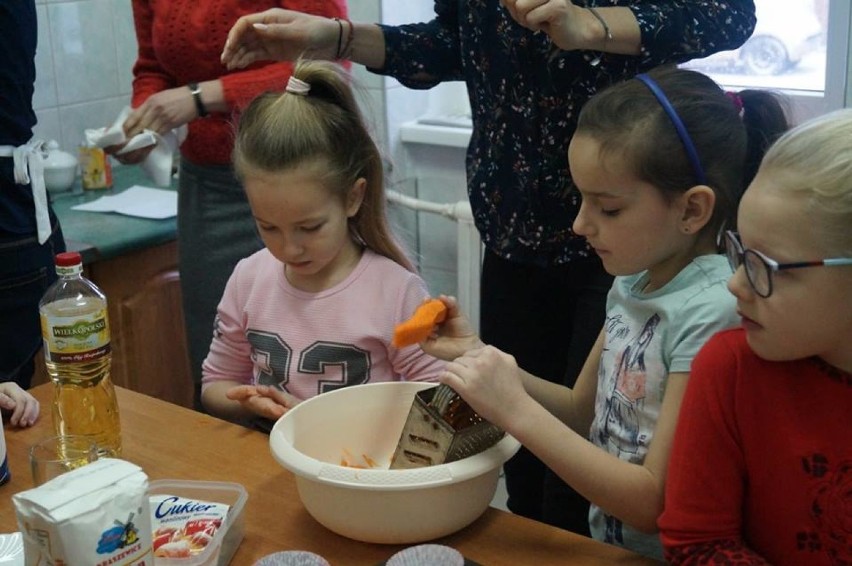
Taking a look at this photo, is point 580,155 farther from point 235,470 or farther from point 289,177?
point 235,470

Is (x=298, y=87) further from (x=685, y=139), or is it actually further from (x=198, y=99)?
(x=685, y=139)

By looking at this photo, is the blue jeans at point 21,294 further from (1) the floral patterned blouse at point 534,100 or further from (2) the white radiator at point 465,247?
(2) the white radiator at point 465,247

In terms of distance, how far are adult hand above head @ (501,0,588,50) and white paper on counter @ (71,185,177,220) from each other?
1597 mm

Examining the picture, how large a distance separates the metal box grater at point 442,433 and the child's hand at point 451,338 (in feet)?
0.37

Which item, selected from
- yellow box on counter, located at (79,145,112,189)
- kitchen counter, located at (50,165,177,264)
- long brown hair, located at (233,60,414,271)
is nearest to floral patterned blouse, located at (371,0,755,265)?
long brown hair, located at (233,60,414,271)

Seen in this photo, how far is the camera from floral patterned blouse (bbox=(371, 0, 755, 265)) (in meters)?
1.48

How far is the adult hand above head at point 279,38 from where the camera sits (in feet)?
5.49

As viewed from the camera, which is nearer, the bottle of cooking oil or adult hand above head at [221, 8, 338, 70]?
the bottle of cooking oil

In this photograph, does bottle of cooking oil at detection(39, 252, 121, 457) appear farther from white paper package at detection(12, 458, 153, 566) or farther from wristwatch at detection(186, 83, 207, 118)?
wristwatch at detection(186, 83, 207, 118)

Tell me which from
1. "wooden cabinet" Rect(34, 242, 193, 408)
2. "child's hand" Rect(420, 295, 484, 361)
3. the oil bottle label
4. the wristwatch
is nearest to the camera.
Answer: the oil bottle label

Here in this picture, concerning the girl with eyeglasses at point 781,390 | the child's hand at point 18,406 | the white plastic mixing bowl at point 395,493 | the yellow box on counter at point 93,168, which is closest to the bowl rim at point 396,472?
the white plastic mixing bowl at point 395,493

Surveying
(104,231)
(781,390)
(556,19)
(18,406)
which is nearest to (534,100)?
(556,19)

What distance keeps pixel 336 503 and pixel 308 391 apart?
453 mm

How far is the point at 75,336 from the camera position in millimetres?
1276
